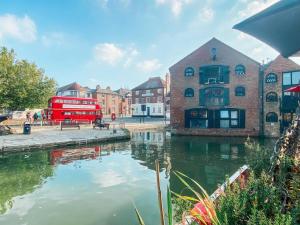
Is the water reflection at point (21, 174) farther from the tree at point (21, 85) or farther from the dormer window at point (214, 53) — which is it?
the dormer window at point (214, 53)

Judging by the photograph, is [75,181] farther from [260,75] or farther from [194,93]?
[260,75]

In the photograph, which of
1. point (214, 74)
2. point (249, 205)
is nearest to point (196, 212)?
point (249, 205)

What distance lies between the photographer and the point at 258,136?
25.8m

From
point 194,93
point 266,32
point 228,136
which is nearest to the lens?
point 266,32

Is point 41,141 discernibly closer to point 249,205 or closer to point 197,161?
point 197,161

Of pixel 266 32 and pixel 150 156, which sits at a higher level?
pixel 266 32

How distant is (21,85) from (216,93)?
904 inches

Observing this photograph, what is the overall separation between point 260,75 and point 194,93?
7.63 m

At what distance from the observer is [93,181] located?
10477 millimetres

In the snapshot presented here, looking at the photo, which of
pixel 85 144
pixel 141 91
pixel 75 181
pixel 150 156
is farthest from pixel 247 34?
pixel 141 91

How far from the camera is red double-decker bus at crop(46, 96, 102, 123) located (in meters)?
32.5

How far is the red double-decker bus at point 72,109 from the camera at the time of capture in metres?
32.5

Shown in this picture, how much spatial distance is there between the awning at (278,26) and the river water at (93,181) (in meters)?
1.86

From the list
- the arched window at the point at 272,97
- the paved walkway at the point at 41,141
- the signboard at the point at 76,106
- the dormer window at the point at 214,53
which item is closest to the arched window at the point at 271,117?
the arched window at the point at 272,97
